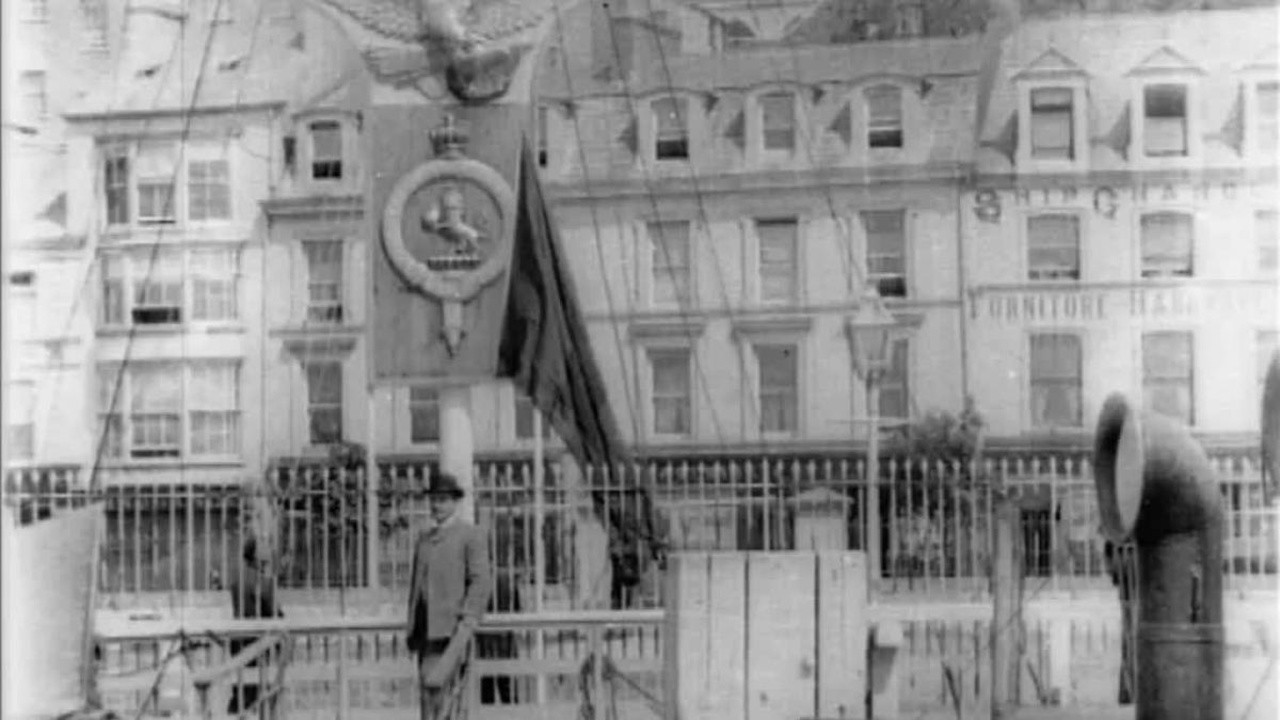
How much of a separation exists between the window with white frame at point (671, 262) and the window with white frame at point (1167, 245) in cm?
130

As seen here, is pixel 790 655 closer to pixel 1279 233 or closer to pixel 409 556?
pixel 409 556

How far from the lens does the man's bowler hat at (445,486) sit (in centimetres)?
822

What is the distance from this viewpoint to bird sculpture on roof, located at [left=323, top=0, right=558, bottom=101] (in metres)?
8.25

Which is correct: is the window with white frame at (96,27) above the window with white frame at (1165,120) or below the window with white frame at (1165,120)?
above

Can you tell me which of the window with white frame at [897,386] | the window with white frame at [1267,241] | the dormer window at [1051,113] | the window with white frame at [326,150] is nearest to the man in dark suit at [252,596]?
the window with white frame at [326,150]

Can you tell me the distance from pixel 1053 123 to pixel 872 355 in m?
0.84

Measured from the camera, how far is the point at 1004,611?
8.07 m

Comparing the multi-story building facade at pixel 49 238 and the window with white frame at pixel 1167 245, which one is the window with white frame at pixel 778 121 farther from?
the multi-story building facade at pixel 49 238

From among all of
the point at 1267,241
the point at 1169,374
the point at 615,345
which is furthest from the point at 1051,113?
the point at 615,345

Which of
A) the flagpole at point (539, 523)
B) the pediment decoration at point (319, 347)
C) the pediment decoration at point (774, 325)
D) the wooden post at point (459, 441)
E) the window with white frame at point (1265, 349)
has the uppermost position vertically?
the pediment decoration at point (774, 325)

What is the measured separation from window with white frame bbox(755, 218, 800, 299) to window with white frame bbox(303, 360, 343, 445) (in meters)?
1.27

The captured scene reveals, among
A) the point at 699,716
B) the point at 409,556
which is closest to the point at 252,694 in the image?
the point at 409,556

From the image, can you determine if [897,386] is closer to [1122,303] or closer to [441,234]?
[1122,303]

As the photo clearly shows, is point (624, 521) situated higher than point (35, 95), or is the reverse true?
point (35, 95)
